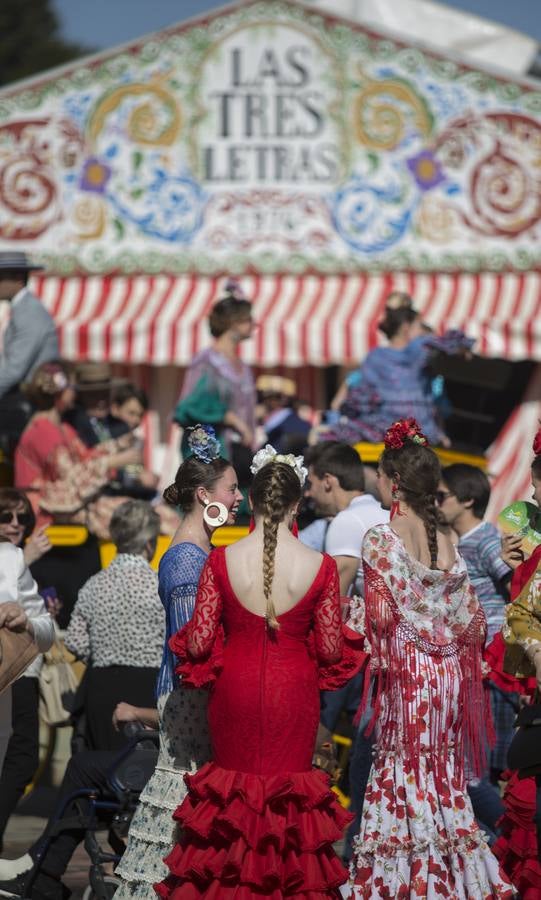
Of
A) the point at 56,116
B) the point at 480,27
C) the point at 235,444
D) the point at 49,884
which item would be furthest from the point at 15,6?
the point at 49,884

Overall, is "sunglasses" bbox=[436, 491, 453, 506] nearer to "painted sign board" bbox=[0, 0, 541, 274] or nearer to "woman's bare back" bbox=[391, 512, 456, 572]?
"woman's bare back" bbox=[391, 512, 456, 572]

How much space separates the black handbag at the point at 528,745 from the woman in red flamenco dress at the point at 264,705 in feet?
2.32

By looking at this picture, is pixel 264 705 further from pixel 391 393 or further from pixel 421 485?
pixel 391 393

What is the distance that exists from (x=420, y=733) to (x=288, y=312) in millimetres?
9962

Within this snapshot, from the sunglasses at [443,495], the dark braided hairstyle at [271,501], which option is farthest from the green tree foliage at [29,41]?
the dark braided hairstyle at [271,501]

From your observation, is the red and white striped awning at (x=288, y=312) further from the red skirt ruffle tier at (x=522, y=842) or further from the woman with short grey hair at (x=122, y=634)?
the red skirt ruffle tier at (x=522, y=842)

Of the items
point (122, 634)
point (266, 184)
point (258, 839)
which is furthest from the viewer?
point (266, 184)

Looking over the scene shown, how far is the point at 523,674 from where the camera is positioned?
5340 millimetres

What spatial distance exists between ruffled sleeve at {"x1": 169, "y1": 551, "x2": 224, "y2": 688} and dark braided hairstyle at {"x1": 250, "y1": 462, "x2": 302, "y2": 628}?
166 mm

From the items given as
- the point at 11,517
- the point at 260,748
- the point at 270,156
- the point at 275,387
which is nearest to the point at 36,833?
the point at 11,517

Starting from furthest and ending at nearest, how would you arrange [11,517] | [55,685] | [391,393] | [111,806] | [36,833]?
1. [391,393]
2. [36,833]
3. [55,685]
4. [11,517]
5. [111,806]

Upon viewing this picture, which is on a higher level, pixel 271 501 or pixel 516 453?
pixel 271 501

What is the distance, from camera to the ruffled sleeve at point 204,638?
4.91 metres

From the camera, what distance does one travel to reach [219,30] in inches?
613
